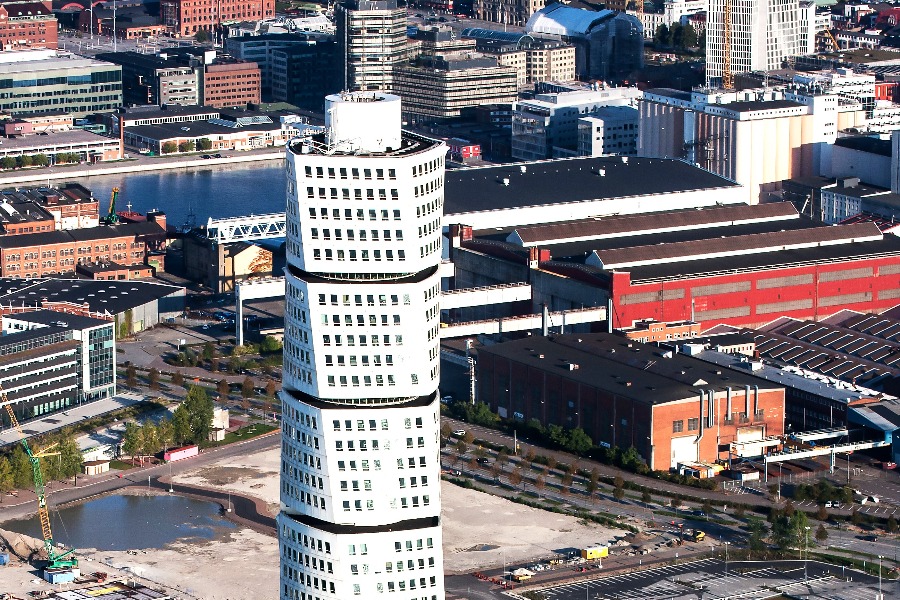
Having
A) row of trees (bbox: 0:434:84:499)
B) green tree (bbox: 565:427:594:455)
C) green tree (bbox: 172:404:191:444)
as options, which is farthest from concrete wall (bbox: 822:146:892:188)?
row of trees (bbox: 0:434:84:499)

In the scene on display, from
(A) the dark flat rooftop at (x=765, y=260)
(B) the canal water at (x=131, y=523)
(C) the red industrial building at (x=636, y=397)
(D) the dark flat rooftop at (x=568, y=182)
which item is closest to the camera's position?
(B) the canal water at (x=131, y=523)

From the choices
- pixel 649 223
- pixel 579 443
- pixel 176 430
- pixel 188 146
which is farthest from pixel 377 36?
pixel 579 443

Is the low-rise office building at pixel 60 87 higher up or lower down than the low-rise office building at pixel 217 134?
higher up

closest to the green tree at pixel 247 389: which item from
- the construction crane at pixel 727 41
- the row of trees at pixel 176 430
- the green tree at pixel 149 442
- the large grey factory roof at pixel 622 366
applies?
the row of trees at pixel 176 430

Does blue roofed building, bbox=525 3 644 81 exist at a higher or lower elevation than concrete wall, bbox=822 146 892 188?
higher

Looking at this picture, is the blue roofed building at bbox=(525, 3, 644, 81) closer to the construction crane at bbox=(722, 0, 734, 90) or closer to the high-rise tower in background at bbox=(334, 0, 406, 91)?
the construction crane at bbox=(722, 0, 734, 90)

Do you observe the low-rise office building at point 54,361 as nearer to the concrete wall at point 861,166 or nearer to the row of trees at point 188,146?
the concrete wall at point 861,166

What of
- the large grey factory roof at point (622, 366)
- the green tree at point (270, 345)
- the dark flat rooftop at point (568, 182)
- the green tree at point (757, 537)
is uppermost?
the dark flat rooftop at point (568, 182)
